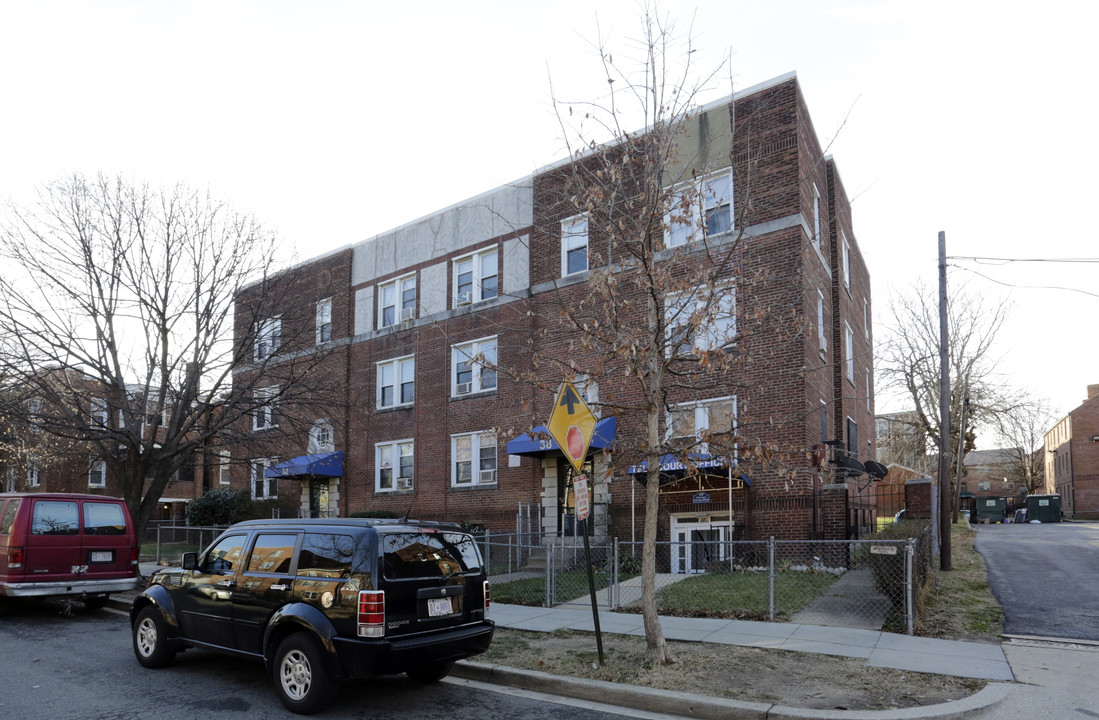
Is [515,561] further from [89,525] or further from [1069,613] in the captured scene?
[1069,613]

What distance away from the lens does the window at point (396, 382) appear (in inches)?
1030

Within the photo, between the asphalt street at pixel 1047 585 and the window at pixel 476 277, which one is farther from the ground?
the window at pixel 476 277

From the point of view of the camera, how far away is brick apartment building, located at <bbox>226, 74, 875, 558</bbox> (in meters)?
17.1

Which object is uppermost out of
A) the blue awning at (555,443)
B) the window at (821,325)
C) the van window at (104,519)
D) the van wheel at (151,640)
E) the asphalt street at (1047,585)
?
the window at (821,325)

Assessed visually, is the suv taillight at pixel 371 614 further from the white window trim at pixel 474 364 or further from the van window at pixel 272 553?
the white window trim at pixel 474 364

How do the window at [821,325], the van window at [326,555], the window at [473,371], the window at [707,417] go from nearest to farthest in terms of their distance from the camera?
the van window at [326,555], the window at [707,417], the window at [821,325], the window at [473,371]

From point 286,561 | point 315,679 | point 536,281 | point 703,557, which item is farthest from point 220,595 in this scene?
point 536,281

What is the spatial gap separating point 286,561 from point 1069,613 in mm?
10961

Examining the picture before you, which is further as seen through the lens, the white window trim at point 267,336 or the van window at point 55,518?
the white window trim at point 267,336

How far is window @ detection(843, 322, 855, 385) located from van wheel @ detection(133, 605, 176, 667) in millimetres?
18450

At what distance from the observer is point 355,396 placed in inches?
1067

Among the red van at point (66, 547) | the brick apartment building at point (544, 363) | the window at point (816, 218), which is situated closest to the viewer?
the red van at point (66, 547)

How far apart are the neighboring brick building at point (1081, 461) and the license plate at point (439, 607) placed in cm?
6504

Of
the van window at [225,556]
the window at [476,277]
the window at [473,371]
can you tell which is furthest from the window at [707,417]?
the van window at [225,556]
